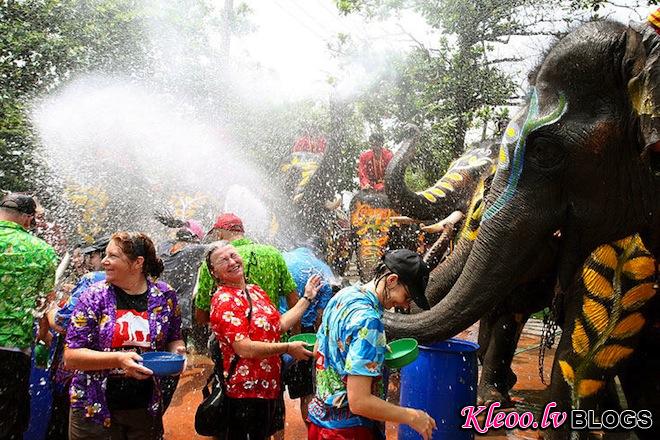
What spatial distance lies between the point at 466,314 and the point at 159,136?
37.5ft

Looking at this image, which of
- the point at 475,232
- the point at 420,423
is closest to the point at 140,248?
the point at 420,423

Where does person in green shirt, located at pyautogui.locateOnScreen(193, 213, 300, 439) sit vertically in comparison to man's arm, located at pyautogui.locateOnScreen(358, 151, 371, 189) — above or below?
below

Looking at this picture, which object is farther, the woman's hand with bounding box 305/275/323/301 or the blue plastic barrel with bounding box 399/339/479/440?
the blue plastic barrel with bounding box 399/339/479/440

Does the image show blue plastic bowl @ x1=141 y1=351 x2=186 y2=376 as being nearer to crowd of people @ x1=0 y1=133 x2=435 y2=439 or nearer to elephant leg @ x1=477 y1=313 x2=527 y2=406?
crowd of people @ x1=0 y1=133 x2=435 y2=439

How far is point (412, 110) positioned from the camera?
484 inches

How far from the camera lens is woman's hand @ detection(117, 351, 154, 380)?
284 centimetres

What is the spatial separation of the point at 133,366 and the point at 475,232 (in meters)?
2.72

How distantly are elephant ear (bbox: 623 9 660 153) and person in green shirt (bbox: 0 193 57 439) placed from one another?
3.27m

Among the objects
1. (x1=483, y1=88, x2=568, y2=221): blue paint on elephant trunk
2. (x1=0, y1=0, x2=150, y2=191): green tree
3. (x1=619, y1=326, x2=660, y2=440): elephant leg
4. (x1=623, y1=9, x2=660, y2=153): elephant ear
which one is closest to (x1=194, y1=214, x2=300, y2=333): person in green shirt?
(x1=483, y1=88, x2=568, y2=221): blue paint on elephant trunk

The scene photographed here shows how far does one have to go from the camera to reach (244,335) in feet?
10.8

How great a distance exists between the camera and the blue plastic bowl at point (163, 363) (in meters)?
2.87

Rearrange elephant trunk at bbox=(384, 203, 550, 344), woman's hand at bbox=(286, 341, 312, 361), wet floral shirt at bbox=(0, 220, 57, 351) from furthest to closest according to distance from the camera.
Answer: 1. wet floral shirt at bbox=(0, 220, 57, 351)
2. woman's hand at bbox=(286, 341, 312, 361)
3. elephant trunk at bbox=(384, 203, 550, 344)

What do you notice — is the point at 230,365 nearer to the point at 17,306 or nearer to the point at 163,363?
the point at 163,363

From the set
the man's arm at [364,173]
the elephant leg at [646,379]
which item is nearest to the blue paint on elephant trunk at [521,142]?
the elephant leg at [646,379]
